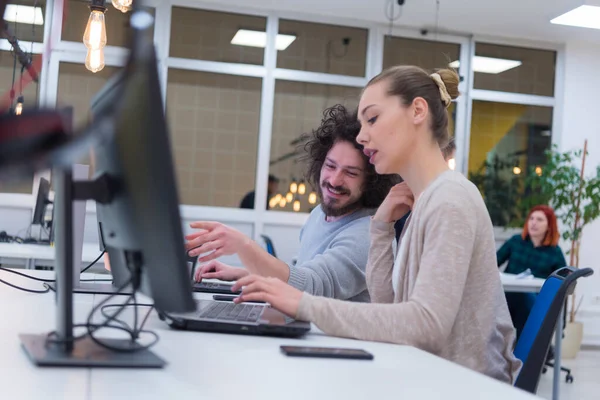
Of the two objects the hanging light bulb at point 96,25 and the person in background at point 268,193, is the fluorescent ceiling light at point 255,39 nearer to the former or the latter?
the person in background at point 268,193

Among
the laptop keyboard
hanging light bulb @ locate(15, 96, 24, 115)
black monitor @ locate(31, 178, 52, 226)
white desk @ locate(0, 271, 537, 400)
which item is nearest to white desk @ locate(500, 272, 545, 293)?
black monitor @ locate(31, 178, 52, 226)

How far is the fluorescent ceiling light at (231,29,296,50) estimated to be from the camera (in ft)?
22.4

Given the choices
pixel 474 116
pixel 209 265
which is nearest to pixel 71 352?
pixel 209 265

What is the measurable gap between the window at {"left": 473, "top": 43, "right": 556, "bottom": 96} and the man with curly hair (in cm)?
522

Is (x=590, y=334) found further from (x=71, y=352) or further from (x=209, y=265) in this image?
(x=71, y=352)

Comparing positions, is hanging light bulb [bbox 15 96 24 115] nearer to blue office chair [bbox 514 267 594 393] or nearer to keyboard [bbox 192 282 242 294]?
blue office chair [bbox 514 267 594 393]

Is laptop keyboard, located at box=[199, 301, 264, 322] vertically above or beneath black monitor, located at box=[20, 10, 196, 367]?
beneath

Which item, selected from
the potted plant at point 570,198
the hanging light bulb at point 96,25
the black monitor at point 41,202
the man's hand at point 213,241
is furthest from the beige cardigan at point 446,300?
the potted plant at point 570,198

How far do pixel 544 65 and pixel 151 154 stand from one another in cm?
726

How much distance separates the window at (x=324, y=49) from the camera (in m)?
6.91

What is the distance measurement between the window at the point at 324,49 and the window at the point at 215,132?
46 centimetres

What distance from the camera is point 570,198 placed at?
6668 millimetres

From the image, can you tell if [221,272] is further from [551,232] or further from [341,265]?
[551,232]

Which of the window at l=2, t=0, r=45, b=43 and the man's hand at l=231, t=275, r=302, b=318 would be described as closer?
the window at l=2, t=0, r=45, b=43
